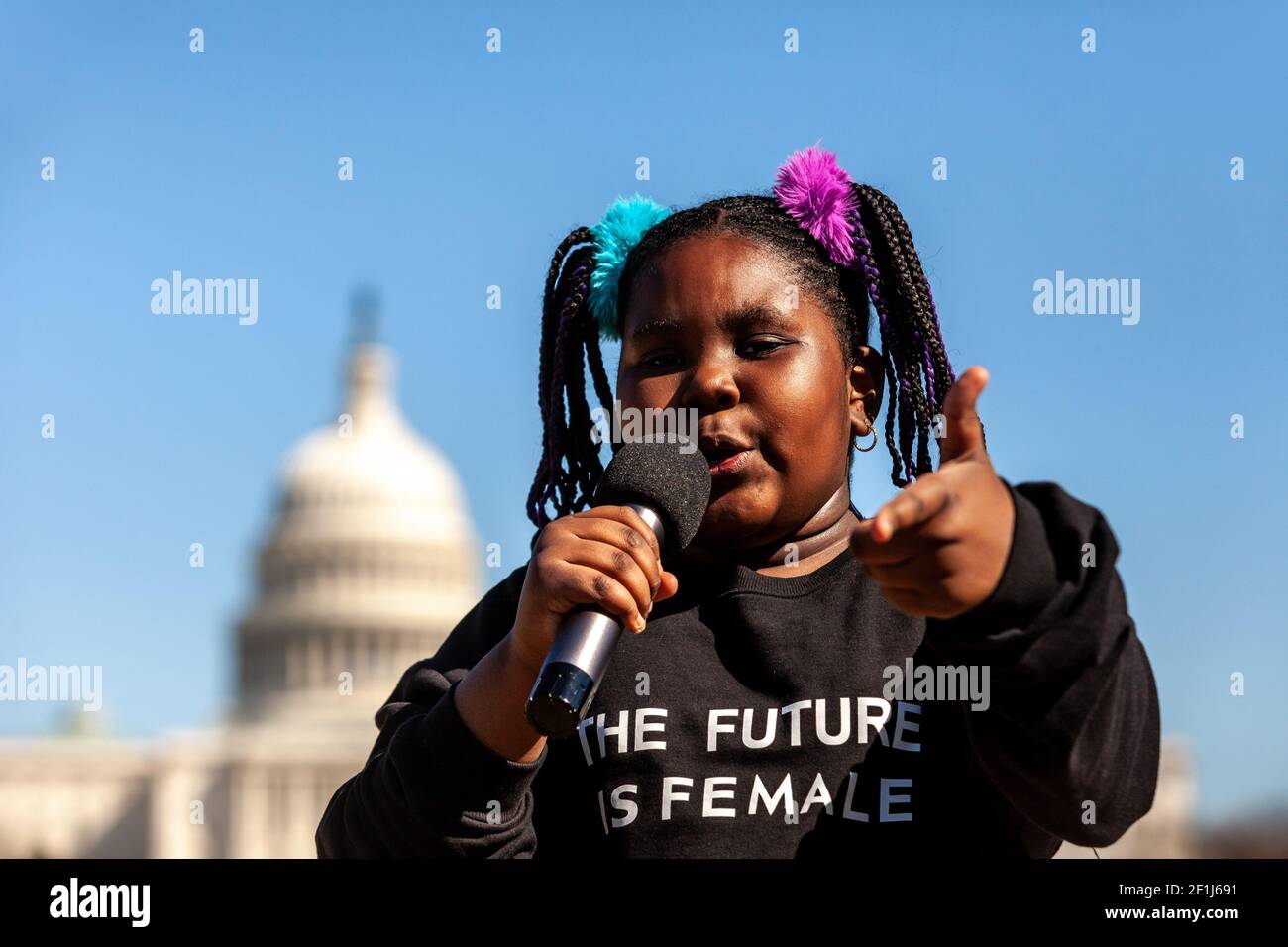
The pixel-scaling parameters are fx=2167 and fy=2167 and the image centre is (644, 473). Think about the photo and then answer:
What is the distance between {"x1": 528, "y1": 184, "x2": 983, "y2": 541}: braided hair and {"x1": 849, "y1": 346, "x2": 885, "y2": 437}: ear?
19 millimetres

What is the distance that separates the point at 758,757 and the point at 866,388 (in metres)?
0.72

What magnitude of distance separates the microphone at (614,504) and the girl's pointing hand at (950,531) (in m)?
0.33

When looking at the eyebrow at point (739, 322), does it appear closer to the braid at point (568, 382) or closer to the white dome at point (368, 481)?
the braid at point (568, 382)

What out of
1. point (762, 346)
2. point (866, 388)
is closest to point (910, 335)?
point (866, 388)

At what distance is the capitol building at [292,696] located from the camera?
207 feet

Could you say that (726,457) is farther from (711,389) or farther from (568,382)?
(568,382)

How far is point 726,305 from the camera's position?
2902mm

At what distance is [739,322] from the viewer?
2887mm

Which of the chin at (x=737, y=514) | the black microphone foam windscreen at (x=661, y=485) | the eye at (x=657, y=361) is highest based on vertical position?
the eye at (x=657, y=361)

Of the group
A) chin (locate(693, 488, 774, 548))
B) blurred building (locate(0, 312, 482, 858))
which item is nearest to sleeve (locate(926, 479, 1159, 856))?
chin (locate(693, 488, 774, 548))

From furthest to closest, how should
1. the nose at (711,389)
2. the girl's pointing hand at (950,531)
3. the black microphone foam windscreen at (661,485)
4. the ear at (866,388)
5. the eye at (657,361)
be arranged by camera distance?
the ear at (866,388) < the eye at (657,361) < the nose at (711,389) < the black microphone foam windscreen at (661,485) < the girl's pointing hand at (950,531)

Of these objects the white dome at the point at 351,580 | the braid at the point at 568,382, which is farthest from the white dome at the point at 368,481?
the braid at the point at 568,382
